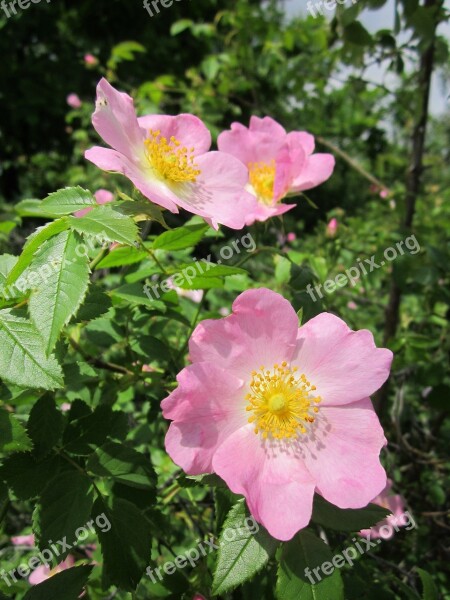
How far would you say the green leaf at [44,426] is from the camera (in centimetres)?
79

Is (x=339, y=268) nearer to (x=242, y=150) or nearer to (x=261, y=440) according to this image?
(x=242, y=150)

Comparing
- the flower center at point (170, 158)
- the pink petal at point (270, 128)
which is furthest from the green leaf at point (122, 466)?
the pink petal at point (270, 128)

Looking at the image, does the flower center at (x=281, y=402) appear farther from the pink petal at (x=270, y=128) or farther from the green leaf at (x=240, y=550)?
the pink petal at (x=270, y=128)

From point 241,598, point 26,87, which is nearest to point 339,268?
point 241,598

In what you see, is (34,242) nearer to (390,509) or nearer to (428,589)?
(428,589)

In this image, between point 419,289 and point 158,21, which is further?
point 158,21

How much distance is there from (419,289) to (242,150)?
36.6 inches

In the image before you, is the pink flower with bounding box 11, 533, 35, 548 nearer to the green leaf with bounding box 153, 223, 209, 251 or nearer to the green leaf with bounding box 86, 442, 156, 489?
the green leaf with bounding box 86, 442, 156, 489

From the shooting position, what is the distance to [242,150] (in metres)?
1.15

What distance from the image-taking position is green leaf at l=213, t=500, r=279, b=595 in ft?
2.22

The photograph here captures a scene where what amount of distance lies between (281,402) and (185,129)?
59cm

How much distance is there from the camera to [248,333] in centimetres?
78

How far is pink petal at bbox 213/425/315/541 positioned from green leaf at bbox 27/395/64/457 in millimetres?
286

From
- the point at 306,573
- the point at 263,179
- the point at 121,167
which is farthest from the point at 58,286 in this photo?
the point at 263,179
